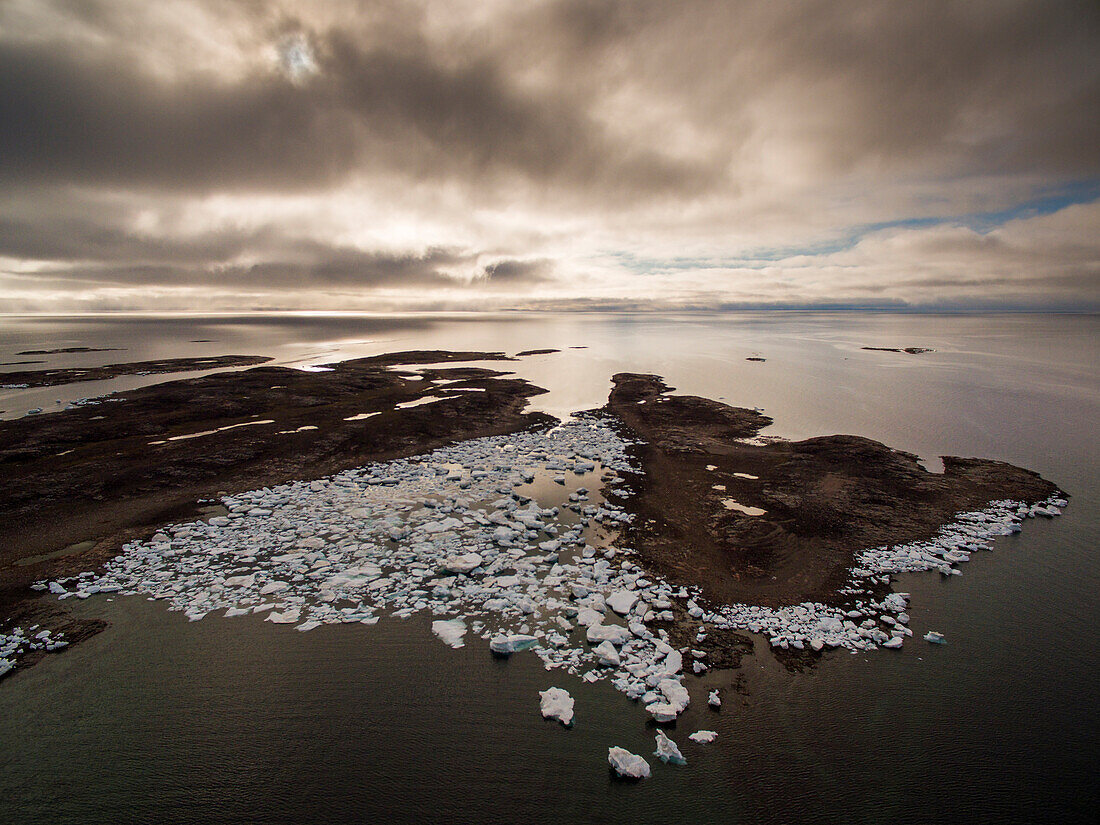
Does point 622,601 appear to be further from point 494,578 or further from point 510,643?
point 494,578

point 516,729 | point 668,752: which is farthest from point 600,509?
point 668,752

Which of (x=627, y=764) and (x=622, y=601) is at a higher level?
(x=622, y=601)

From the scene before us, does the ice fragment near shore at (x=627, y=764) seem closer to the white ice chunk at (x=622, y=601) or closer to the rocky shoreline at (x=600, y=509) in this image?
the rocky shoreline at (x=600, y=509)

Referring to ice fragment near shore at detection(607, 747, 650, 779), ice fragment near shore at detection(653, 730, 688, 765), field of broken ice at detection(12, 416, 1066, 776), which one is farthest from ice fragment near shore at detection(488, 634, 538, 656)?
ice fragment near shore at detection(653, 730, 688, 765)

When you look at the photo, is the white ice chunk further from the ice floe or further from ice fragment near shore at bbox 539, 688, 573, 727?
the ice floe

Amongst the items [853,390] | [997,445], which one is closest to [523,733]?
[997,445]

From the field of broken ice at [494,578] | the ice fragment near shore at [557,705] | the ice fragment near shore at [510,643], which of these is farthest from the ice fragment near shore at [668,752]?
the ice fragment near shore at [510,643]
